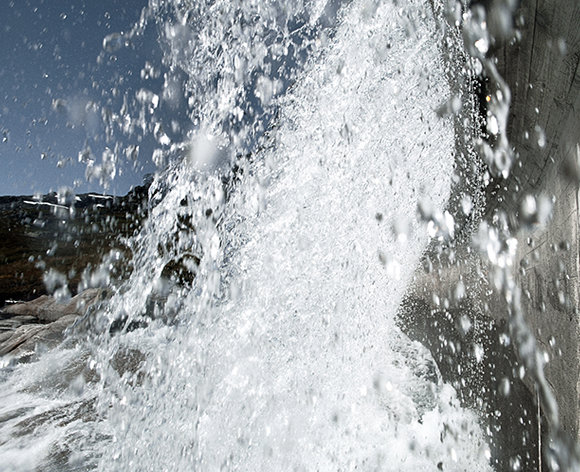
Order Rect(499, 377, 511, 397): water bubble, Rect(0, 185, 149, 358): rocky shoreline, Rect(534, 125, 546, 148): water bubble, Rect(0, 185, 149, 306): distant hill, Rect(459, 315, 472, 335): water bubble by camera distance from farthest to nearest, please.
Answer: Rect(0, 185, 149, 306): distant hill < Rect(0, 185, 149, 358): rocky shoreline < Rect(459, 315, 472, 335): water bubble < Rect(499, 377, 511, 397): water bubble < Rect(534, 125, 546, 148): water bubble

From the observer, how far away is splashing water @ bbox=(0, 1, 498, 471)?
9.07 ft

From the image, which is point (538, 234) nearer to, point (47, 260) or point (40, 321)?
point (40, 321)

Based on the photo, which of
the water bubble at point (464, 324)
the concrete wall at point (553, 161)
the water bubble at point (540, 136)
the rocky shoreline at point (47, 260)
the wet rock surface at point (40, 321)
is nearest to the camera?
the concrete wall at point (553, 161)

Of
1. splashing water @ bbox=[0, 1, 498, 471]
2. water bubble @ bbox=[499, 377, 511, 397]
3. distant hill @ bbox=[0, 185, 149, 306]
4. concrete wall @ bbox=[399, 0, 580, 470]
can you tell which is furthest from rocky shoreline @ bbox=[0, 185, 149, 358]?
water bubble @ bbox=[499, 377, 511, 397]

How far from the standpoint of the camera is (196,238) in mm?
4129

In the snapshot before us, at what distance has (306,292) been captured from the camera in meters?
3.23

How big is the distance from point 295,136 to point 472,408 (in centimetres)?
309

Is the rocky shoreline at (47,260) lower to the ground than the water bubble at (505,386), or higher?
higher

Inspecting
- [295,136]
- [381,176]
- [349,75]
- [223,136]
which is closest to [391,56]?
[349,75]

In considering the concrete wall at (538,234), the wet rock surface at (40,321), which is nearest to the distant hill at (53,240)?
the wet rock surface at (40,321)

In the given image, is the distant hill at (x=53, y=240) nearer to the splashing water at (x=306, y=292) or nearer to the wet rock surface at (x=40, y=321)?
the wet rock surface at (x=40, y=321)

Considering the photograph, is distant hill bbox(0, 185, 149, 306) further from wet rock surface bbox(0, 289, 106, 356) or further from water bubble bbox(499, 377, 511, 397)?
water bubble bbox(499, 377, 511, 397)

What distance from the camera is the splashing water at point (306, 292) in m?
2.76


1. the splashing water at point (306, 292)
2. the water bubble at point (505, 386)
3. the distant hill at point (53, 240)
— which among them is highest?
the distant hill at point (53, 240)
